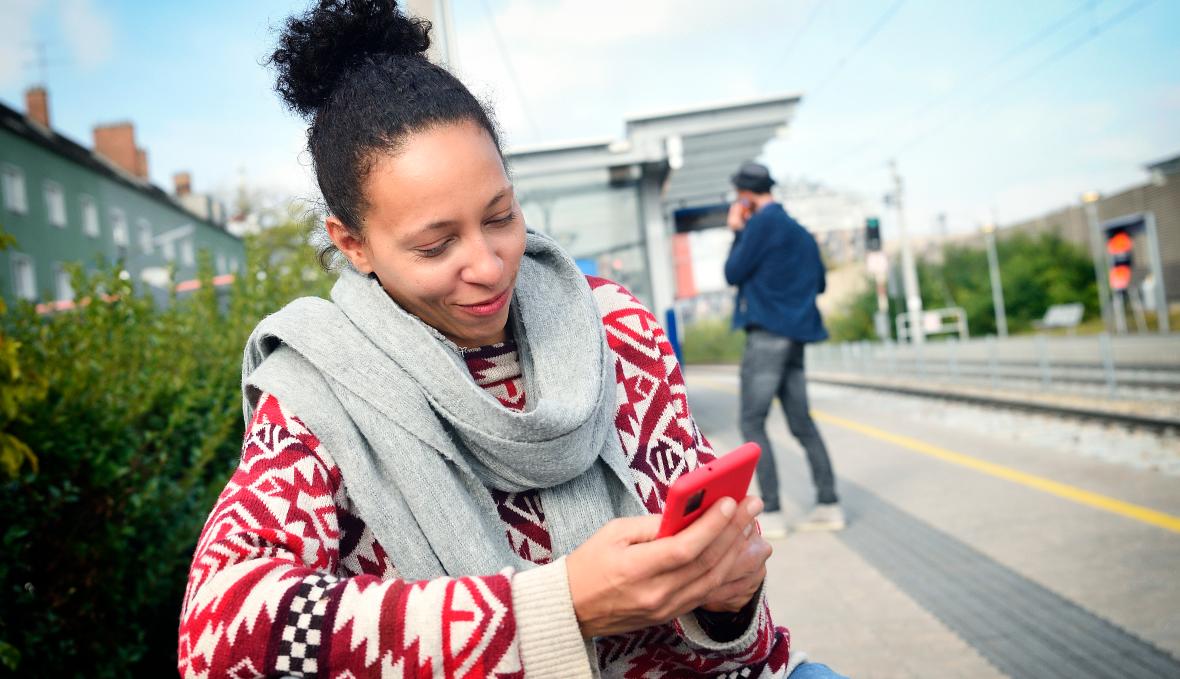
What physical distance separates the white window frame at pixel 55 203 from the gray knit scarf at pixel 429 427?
115 ft

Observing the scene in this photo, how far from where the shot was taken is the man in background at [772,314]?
5.27 m

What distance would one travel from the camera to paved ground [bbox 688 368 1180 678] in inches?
135

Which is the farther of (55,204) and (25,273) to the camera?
(55,204)

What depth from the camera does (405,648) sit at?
1041 mm

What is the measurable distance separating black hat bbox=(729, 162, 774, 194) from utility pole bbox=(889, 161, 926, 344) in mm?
17680

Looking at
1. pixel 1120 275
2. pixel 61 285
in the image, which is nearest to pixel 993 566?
pixel 1120 275

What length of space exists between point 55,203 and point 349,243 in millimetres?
35752

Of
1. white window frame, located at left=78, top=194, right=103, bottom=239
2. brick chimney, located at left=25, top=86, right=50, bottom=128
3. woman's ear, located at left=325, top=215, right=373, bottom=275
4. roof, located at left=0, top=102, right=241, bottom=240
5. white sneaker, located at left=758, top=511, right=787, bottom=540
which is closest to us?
woman's ear, located at left=325, top=215, right=373, bottom=275

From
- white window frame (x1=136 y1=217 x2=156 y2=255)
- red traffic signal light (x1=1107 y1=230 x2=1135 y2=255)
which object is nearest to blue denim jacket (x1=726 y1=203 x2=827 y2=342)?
red traffic signal light (x1=1107 y1=230 x2=1135 y2=255)

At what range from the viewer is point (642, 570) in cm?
104

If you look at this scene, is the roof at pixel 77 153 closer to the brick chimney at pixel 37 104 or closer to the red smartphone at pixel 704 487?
the brick chimney at pixel 37 104

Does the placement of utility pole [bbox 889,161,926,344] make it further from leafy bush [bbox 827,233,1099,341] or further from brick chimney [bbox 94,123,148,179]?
brick chimney [bbox 94,123,148,179]

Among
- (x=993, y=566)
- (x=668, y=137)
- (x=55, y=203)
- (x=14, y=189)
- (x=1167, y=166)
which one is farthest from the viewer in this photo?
(x=1167, y=166)

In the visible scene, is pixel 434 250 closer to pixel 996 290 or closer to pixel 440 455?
pixel 440 455
